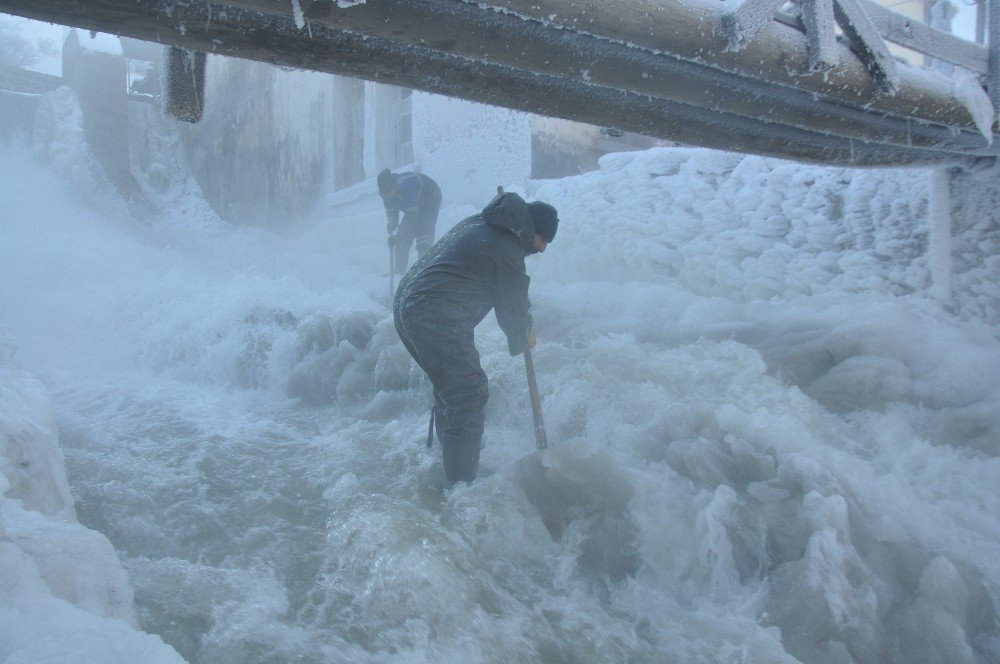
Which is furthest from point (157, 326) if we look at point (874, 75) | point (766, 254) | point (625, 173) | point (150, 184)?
point (150, 184)

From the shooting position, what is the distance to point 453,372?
3533mm

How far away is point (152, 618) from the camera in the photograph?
2416 mm

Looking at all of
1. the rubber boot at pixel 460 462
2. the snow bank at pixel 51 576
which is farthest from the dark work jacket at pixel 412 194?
the snow bank at pixel 51 576

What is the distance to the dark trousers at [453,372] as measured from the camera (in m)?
3.54

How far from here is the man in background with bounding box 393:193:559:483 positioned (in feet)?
11.6

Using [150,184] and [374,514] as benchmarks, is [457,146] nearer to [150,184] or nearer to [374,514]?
[374,514]

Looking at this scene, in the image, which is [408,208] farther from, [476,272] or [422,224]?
[476,272]

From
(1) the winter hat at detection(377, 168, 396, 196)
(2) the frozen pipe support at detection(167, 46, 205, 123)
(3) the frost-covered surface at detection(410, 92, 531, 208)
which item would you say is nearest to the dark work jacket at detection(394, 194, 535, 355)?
(2) the frozen pipe support at detection(167, 46, 205, 123)

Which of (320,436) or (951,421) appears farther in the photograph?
(320,436)

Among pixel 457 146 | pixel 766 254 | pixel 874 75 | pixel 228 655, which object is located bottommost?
pixel 228 655

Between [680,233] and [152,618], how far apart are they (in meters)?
4.98

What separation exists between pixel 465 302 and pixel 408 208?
14.0 feet

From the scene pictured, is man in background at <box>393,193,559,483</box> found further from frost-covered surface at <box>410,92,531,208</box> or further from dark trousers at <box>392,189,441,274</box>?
frost-covered surface at <box>410,92,531,208</box>

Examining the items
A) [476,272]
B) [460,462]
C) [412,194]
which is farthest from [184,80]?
[412,194]
